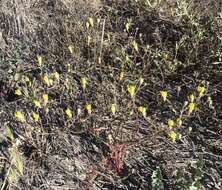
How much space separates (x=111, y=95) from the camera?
2848 millimetres

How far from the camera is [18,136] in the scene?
261cm

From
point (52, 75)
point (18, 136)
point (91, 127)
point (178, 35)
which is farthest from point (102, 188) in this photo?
point (178, 35)

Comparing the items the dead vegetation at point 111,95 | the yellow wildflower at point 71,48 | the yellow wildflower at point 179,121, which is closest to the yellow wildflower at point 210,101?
the dead vegetation at point 111,95

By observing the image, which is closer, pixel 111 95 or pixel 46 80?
pixel 46 80

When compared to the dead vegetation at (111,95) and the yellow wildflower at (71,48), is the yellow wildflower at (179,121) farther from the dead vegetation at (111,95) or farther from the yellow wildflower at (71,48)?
the yellow wildflower at (71,48)

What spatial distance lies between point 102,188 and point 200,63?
1.15 metres

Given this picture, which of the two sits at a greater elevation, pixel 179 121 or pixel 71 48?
pixel 71 48

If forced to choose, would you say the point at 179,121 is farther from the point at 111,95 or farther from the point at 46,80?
the point at 46,80

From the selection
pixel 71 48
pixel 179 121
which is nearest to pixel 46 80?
pixel 71 48

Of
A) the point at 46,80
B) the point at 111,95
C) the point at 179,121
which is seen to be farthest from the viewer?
the point at 111,95

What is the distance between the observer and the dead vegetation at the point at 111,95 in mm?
2467

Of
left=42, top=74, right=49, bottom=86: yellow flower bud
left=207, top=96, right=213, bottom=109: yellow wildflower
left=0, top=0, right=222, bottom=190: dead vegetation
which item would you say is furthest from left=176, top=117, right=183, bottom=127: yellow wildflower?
left=42, top=74, right=49, bottom=86: yellow flower bud

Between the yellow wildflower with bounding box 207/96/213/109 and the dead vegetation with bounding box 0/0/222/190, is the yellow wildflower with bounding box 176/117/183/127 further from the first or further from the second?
the yellow wildflower with bounding box 207/96/213/109

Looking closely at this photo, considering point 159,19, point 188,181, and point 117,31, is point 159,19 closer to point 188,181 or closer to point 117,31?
point 117,31
